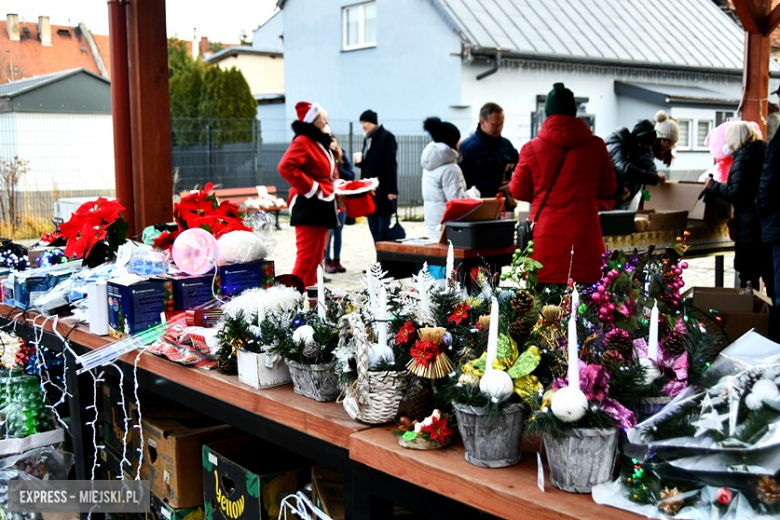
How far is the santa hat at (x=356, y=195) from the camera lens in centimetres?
673

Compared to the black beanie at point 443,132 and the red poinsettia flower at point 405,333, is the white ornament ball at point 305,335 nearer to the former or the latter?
the red poinsettia flower at point 405,333

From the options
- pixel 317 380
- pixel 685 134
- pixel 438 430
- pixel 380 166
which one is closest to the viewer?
pixel 438 430

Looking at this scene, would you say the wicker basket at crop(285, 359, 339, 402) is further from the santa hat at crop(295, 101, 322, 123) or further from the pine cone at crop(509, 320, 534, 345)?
the santa hat at crop(295, 101, 322, 123)

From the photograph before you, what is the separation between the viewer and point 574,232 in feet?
13.8

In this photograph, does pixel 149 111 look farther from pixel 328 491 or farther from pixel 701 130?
pixel 701 130

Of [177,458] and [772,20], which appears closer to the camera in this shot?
[177,458]

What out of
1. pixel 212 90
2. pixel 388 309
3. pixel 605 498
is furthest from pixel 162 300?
pixel 212 90

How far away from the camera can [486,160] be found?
613 centimetres

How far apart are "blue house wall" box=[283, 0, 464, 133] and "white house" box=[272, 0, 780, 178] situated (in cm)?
3

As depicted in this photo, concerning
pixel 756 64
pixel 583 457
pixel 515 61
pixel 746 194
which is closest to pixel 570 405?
pixel 583 457

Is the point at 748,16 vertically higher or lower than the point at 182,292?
higher

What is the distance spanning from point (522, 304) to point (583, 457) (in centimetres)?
47

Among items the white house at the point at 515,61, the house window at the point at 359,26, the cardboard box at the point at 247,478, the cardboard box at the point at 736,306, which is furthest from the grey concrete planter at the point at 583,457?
the house window at the point at 359,26

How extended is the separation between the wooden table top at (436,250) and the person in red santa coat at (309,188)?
57 cm
